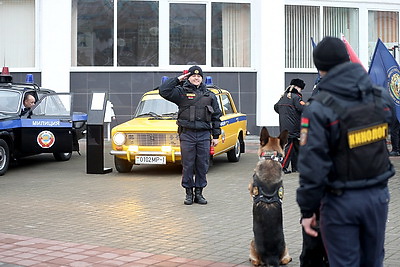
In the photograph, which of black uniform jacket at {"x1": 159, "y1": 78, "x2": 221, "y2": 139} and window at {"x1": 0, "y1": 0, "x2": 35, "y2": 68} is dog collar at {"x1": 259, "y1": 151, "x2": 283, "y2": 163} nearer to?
black uniform jacket at {"x1": 159, "y1": 78, "x2": 221, "y2": 139}

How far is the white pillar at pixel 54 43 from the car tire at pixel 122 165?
24.3 feet

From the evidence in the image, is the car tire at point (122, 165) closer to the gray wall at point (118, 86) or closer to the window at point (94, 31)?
the gray wall at point (118, 86)

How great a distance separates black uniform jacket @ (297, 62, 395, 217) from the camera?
4.05 metres

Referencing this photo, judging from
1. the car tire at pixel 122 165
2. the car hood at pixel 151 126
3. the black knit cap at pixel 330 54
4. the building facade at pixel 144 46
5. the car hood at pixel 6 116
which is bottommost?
the car tire at pixel 122 165

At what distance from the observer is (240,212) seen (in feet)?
31.2

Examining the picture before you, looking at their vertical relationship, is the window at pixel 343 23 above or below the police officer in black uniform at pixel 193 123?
above

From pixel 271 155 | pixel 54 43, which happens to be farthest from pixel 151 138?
pixel 54 43

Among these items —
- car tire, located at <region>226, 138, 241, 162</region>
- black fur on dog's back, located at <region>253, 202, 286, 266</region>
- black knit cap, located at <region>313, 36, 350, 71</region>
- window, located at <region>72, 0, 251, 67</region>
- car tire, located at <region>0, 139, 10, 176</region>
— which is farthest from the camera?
window, located at <region>72, 0, 251, 67</region>

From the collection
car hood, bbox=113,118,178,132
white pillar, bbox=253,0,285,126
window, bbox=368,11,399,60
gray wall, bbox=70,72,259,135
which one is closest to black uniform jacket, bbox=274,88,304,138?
car hood, bbox=113,118,178,132

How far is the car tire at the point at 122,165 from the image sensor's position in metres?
13.9

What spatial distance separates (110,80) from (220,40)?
3.92 meters

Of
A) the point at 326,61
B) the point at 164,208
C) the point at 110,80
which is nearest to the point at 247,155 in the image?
Result: the point at 110,80

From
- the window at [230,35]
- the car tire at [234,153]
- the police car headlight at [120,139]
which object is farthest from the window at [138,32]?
the police car headlight at [120,139]

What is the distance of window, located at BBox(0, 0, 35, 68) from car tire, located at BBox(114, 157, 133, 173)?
28.0 feet
